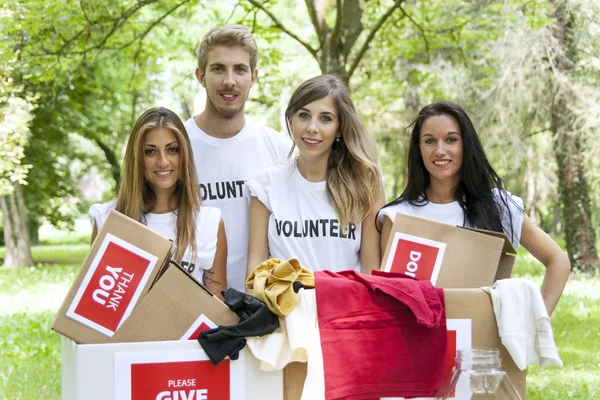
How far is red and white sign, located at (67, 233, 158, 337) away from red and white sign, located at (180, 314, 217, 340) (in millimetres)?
180

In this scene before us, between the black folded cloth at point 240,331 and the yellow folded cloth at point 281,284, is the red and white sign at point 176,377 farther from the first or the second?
the yellow folded cloth at point 281,284

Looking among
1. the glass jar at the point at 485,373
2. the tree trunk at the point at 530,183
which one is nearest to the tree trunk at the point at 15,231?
the tree trunk at the point at 530,183

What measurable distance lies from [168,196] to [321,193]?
0.65m

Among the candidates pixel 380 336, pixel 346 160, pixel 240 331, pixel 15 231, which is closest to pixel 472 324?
pixel 380 336

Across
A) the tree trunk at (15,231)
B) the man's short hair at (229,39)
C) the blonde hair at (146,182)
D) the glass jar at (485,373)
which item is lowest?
the tree trunk at (15,231)

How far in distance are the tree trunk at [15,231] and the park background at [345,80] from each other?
0.09 ft

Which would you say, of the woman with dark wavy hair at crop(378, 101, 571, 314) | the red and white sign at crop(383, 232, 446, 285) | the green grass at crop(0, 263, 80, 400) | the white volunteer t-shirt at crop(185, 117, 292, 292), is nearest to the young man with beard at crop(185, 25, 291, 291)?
the white volunteer t-shirt at crop(185, 117, 292, 292)

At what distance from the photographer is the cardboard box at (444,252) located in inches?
92.4

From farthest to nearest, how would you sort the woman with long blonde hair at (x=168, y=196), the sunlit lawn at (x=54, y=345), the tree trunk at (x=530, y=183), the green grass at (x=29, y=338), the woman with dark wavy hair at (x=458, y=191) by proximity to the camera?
1. the tree trunk at (x=530, y=183)
2. the green grass at (x=29, y=338)
3. the sunlit lawn at (x=54, y=345)
4. the woman with long blonde hair at (x=168, y=196)
5. the woman with dark wavy hair at (x=458, y=191)

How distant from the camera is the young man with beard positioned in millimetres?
3273

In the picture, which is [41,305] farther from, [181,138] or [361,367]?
[361,367]

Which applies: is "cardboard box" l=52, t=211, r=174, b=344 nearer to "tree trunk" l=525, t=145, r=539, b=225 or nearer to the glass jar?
the glass jar

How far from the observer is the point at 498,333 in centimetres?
215

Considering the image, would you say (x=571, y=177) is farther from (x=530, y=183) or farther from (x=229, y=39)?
(x=229, y=39)
